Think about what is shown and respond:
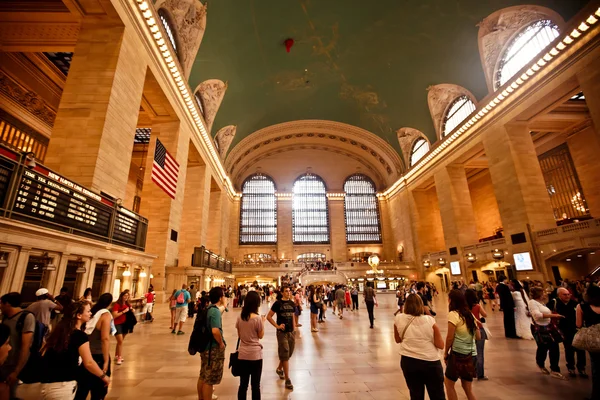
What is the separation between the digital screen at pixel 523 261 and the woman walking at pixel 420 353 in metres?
15.1

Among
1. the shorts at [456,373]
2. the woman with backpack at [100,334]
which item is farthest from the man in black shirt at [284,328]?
the shorts at [456,373]

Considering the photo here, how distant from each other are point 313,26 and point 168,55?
902 centimetres

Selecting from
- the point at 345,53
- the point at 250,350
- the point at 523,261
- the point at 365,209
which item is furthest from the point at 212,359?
the point at 365,209

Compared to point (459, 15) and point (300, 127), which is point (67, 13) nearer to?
point (459, 15)

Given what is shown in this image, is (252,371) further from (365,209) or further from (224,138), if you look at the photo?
(365,209)

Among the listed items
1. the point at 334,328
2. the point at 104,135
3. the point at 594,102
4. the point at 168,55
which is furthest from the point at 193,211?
the point at 594,102

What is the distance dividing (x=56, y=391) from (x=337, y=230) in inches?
1288

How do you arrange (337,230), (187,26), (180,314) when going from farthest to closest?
(337,230), (187,26), (180,314)

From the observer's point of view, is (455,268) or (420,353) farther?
(455,268)

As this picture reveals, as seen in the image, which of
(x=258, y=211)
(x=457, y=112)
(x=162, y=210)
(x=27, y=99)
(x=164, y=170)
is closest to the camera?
(x=164, y=170)

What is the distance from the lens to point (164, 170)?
35.3ft

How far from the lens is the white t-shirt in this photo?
94.7 inches

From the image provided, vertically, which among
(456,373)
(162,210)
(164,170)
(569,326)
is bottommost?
(456,373)

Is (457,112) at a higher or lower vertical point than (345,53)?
lower
